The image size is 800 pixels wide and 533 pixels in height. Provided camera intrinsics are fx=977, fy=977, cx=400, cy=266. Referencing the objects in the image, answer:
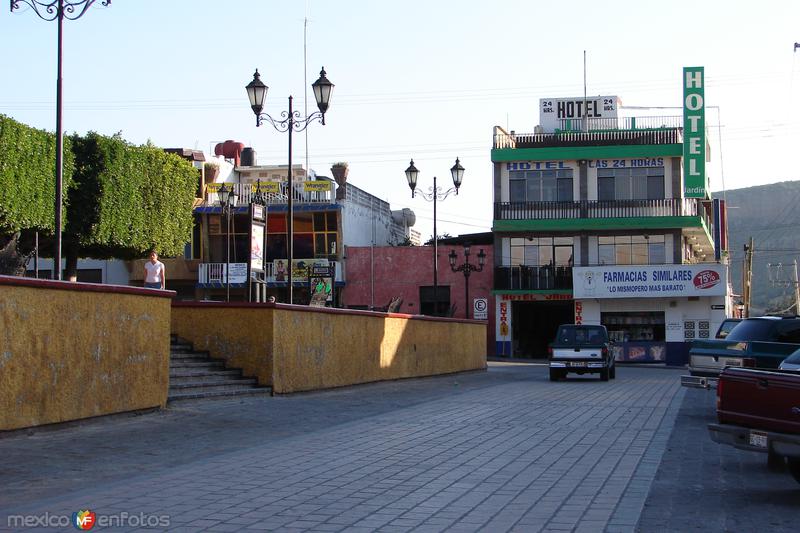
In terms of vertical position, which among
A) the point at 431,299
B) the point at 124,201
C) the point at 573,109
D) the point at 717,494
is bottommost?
the point at 717,494

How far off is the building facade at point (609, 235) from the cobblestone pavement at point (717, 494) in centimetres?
3924

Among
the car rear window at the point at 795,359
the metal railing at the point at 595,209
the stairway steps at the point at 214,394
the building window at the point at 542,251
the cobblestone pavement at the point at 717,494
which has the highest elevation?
the metal railing at the point at 595,209

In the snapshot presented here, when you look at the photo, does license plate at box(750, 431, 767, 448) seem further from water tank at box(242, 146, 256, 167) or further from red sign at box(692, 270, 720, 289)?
water tank at box(242, 146, 256, 167)

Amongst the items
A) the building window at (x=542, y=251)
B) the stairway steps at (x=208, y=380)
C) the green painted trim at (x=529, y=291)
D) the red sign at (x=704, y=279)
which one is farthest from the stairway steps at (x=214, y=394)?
the building window at (x=542, y=251)

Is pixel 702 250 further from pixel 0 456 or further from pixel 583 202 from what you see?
pixel 0 456

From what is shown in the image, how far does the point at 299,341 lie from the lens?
1977 cm

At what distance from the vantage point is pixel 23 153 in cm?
2986

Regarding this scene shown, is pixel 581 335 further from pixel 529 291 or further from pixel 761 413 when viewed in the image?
pixel 529 291

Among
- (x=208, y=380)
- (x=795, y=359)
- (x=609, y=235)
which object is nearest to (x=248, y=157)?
(x=609, y=235)

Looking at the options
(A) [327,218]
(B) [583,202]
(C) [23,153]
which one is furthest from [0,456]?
(B) [583,202]

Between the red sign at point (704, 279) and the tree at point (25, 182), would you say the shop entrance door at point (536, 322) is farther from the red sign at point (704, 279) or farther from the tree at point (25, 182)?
the tree at point (25, 182)

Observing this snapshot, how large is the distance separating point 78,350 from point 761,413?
8.74m

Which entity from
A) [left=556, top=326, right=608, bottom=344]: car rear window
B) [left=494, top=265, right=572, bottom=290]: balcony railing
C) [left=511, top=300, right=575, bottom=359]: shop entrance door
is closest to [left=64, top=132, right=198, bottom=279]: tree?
[left=556, top=326, right=608, bottom=344]: car rear window

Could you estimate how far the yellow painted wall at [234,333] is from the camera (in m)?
18.6
